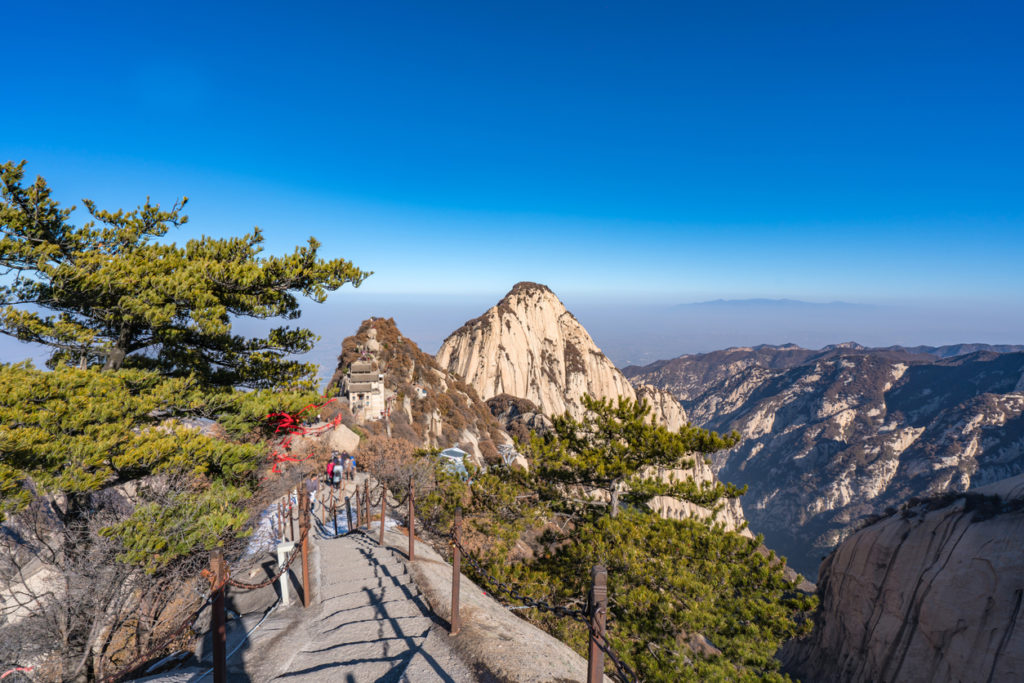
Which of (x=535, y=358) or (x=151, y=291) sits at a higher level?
(x=151, y=291)

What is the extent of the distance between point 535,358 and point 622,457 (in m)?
55.5

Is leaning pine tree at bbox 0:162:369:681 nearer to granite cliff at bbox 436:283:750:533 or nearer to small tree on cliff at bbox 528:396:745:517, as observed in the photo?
small tree on cliff at bbox 528:396:745:517

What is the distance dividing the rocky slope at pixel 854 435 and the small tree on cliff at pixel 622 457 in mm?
73119

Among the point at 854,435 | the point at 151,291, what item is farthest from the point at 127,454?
the point at 854,435

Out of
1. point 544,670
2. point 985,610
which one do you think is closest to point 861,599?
point 985,610

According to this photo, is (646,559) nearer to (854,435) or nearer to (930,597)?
(930,597)

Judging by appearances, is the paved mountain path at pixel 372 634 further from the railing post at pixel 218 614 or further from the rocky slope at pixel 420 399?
the rocky slope at pixel 420 399

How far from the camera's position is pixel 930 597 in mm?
14016

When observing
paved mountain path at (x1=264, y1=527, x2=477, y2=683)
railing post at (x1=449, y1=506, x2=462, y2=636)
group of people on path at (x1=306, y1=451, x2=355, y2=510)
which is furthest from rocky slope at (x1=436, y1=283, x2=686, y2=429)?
railing post at (x1=449, y1=506, x2=462, y2=636)

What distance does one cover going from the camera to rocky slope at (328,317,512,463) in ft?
128

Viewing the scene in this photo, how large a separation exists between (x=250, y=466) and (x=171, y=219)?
6759mm

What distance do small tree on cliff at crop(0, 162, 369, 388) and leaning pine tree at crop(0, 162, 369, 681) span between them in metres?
0.04

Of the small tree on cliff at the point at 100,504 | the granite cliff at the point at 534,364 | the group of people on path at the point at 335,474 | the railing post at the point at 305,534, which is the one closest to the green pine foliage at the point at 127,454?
the small tree on cliff at the point at 100,504

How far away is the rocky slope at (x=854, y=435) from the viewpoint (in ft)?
249
